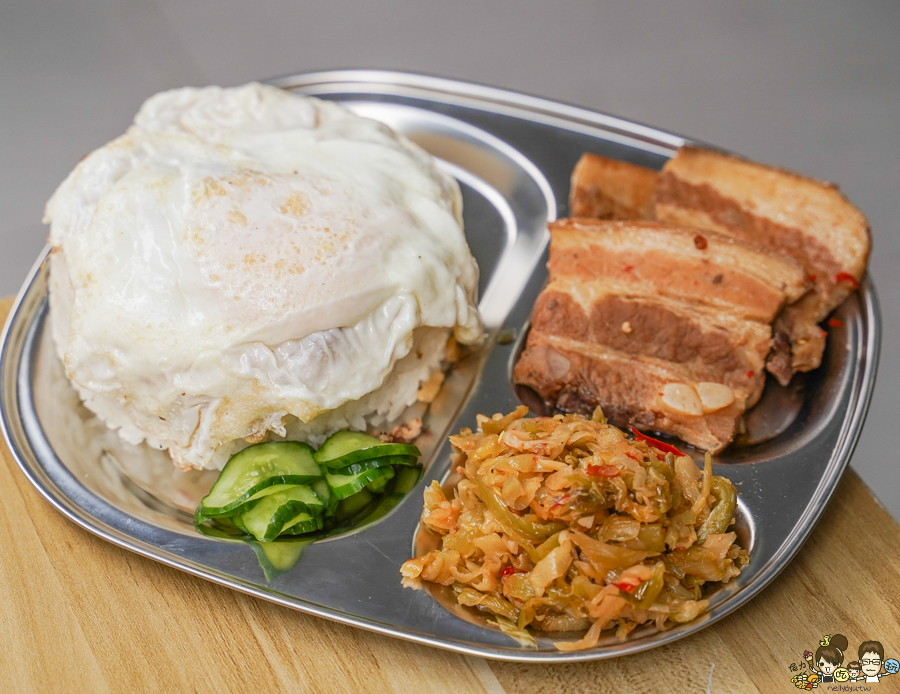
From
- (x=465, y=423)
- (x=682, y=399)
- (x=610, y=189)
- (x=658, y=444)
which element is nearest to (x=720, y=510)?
(x=658, y=444)

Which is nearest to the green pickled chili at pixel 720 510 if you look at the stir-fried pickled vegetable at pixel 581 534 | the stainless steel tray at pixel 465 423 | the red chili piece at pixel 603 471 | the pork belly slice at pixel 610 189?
the stir-fried pickled vegetable at pixel 581 534

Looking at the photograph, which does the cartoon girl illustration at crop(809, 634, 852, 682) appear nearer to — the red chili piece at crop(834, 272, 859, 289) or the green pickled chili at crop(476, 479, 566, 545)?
the green pickled chili at crop(476, 479, 566, 545)

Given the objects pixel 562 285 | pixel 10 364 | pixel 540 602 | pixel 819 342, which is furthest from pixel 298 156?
pixel 819 342

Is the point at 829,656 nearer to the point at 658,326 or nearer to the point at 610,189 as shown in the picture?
the point at 658,326

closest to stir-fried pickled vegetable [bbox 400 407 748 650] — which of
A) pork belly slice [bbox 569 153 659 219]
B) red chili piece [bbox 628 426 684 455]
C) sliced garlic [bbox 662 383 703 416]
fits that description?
red chili piece [bbox 628 426 684 455]

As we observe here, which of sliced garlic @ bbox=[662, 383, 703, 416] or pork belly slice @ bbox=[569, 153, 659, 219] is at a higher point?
pork belly slice @ bbox=[569, 153, 659, 219]

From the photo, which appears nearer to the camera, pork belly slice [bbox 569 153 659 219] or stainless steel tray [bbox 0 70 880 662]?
stainless steel tray [bbox 0 70 880 662]

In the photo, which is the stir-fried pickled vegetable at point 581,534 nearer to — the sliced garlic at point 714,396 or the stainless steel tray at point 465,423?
the stainless steel tray at point 465,423
